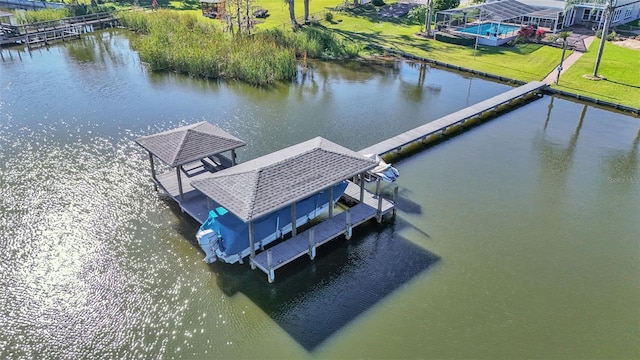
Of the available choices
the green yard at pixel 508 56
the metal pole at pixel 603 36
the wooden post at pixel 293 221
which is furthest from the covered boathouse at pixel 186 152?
the metal pole at pixel 603 36

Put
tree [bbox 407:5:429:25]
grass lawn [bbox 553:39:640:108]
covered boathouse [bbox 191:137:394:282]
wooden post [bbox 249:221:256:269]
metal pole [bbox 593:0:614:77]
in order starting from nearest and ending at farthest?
covered boathouse [bbox 191:137:394:282] < wooden post [bbox 249:221:256:269] < grass lawn [bbox 553:39:640:108] < metal pole [bbox 593:0:614:77] < tree [bbox 407:5:429:25]

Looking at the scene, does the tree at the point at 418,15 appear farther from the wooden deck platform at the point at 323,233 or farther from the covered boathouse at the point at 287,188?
the covered boathouse at the point at 287,188

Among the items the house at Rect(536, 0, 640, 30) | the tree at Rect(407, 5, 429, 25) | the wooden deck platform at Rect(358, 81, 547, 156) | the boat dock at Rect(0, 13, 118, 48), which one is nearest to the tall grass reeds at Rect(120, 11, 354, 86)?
the boat dock at Rect(0, 13, 118, 48)

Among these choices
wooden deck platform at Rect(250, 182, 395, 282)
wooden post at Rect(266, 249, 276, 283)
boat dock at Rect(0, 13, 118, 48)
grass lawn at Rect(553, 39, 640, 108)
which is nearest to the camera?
wooden post at Rect(266, 249, 276, 283)

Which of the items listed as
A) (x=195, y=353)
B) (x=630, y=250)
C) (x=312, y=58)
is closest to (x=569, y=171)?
(x=630, y=250)

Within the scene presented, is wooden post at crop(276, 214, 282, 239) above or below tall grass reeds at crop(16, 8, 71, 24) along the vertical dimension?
below

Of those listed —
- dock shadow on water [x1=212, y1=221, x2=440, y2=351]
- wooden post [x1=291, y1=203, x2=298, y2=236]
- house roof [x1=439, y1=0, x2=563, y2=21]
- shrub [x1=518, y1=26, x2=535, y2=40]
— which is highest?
house roof [x1=439, y1=0, x2=563, y2=21]

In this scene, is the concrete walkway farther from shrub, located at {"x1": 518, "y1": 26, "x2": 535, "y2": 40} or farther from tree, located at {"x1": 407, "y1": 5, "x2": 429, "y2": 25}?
tree, located at {"x1": 407, "y1": 5, "x2": 429, "y2": 25}
